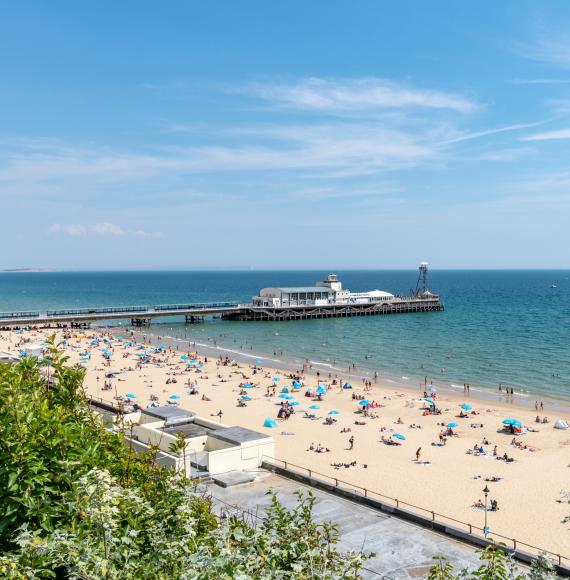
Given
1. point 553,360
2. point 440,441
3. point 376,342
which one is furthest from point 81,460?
point 376,342

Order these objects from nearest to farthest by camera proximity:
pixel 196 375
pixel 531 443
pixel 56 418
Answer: pixel 56 418, pixel 531 443, pixel 196 375

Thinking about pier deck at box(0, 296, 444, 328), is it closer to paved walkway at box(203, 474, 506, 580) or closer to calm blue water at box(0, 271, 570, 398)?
calm blue water at box(0, 271, 570, 398)

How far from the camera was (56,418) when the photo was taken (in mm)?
9453

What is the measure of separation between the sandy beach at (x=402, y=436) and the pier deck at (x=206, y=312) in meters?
30.0

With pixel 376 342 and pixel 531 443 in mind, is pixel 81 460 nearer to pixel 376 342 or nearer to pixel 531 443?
pixel 531 443

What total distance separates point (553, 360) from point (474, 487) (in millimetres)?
41392

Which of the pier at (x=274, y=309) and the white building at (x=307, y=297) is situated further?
the white building at (x=307, y=297)

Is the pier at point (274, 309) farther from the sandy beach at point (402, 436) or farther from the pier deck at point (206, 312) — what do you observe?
the sandy beach at point (402, 436)

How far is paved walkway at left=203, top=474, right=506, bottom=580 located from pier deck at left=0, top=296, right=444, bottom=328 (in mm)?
76287

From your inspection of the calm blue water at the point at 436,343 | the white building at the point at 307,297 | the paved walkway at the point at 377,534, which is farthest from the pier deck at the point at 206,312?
the paved walkway at the point at 377,534

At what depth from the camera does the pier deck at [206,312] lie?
90.4m

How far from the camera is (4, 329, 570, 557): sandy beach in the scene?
25344 mm

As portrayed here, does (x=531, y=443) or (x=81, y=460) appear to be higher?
(x=81, y=460)

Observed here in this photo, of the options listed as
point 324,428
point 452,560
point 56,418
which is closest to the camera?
point 56,418
